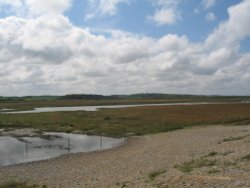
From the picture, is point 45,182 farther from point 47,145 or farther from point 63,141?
point 63,141

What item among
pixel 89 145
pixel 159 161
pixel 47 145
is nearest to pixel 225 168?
pixel 159 161

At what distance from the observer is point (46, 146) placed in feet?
117

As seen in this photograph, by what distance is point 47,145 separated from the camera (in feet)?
120

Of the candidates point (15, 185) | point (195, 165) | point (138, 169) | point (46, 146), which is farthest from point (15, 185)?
point (46, 146)

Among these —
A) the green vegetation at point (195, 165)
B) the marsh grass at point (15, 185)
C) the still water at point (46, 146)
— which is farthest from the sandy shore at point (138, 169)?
the still water at point (46, 146)

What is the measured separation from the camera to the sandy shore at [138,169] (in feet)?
52.9

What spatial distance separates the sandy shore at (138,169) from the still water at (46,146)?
2.76 metres

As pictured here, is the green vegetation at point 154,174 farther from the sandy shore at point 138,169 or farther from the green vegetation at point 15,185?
the green vegetation at point 15,185

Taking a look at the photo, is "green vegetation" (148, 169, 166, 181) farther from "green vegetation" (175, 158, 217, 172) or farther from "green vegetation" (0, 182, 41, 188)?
"green vegetation" (0, 182, 41, 188)

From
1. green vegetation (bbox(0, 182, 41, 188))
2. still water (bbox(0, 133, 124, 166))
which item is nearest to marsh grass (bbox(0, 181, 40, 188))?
green vegetation (bbox(0, 182, 41, 188))

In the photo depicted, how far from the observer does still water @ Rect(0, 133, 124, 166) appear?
1175 inches

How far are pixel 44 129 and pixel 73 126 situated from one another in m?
5.09

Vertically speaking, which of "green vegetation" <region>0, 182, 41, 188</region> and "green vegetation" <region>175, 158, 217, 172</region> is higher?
"green vegetation" <region>175, 158, 217, 172</region>

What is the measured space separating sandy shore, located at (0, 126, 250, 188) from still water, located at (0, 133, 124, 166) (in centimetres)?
276
